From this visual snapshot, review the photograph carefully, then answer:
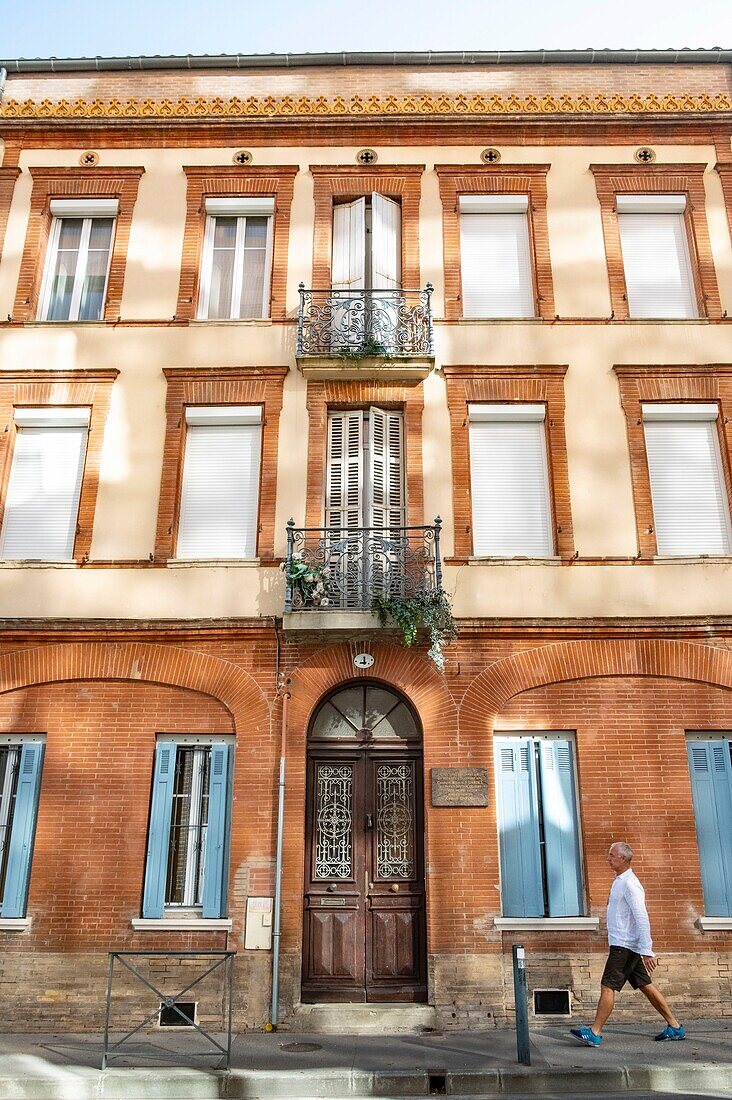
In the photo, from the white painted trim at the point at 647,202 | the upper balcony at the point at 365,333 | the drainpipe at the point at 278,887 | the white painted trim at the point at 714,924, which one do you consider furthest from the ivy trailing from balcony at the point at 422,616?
the white painted trim at the point at 647,202

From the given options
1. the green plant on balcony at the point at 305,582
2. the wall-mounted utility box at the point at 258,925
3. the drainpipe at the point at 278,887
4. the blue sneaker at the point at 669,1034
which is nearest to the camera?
the blue sneaker at the point at 669,1034

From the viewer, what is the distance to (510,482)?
11.9 meters

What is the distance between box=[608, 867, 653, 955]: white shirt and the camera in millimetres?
8250

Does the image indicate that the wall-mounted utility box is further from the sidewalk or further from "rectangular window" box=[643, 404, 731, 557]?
"rectangular window" box=[643, 404, 731, 557]

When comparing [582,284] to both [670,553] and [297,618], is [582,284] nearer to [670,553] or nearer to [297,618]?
[670,553]

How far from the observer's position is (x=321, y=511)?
1159cm

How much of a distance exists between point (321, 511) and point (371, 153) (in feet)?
19.4

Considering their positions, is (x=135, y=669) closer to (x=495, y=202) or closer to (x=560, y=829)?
(x=560, y=829)

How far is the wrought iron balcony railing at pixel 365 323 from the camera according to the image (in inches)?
474

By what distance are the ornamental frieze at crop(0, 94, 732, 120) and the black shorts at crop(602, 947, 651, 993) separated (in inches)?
460

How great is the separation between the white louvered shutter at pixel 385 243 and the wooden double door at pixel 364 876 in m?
6.72

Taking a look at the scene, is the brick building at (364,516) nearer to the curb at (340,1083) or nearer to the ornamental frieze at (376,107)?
the ornamental frieze at (376,107)

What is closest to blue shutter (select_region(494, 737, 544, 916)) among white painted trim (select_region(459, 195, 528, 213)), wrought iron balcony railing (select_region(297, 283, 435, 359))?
wrought iron balcony railing (select_region(297, 283, 435, 359))

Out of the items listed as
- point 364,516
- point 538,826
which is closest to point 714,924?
point 538,826
